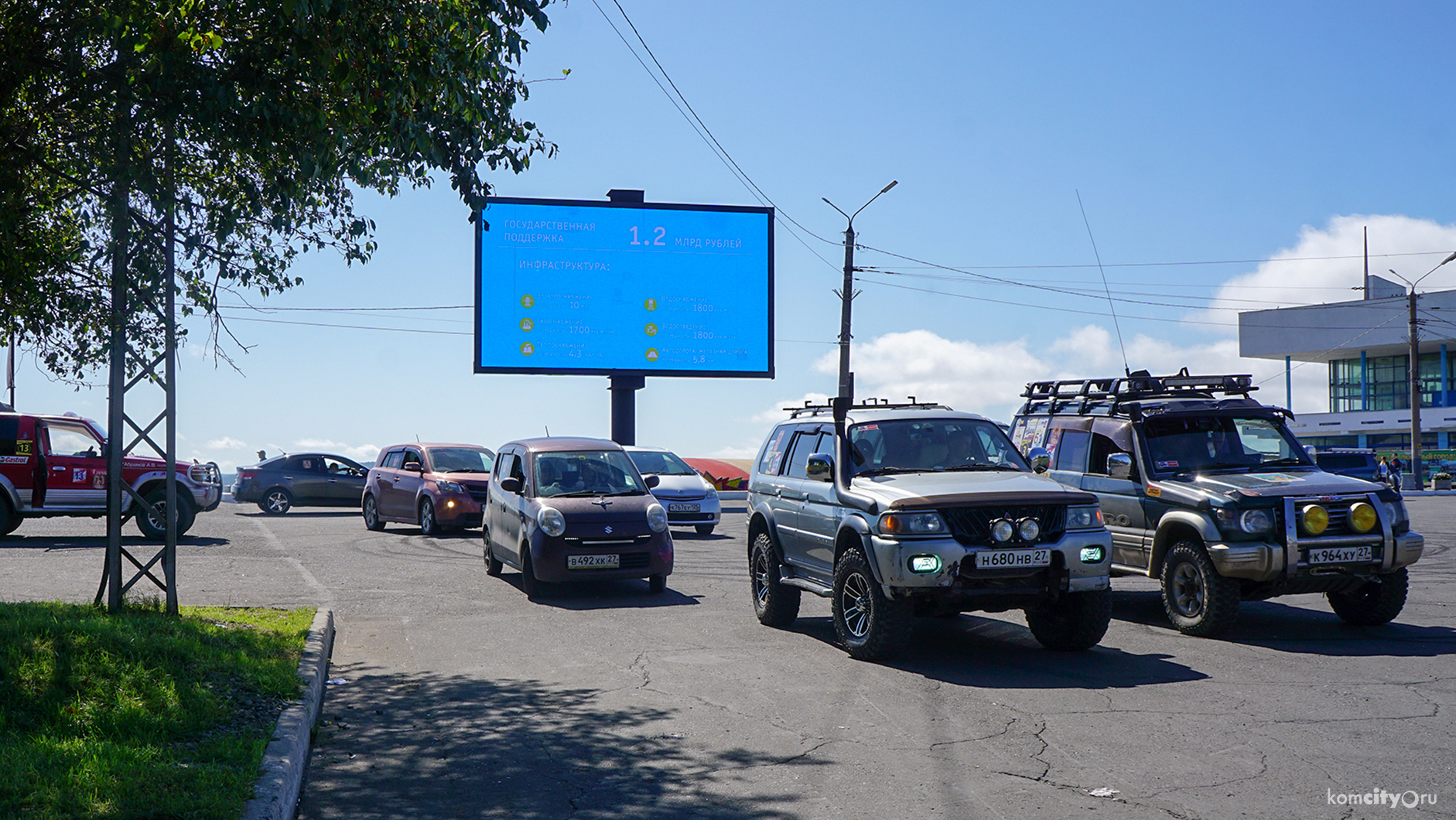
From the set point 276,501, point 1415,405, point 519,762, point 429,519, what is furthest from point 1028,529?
point 1415,405

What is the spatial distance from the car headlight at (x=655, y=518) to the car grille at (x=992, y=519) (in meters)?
5.14

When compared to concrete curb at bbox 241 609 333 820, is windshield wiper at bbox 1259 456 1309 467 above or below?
above

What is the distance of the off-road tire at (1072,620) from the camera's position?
8.80m

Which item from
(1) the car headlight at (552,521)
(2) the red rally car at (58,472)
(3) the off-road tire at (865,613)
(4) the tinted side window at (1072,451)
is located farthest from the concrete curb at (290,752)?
(2) the red rally car at (58,472)

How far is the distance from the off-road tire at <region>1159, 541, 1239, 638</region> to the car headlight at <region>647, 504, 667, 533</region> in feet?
17.6

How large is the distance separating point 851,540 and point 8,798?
231 inches

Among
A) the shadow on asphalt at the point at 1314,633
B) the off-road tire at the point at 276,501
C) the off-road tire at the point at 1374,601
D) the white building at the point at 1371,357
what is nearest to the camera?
the shadow on asphalt at the point at 1314,633

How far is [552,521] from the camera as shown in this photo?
41.8 feet

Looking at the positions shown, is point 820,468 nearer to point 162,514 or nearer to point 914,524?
point 914,524

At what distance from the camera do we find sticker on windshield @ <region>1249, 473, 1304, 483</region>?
983 centimetres

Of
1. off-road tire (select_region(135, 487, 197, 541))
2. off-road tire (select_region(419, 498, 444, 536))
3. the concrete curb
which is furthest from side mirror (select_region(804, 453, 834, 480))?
off-road tire (select_region(419, 498, 444, 536))

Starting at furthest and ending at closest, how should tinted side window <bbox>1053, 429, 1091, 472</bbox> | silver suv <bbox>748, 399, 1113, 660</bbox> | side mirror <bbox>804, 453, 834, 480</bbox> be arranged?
tinted side window <bbox>1053, 429, 1091, 472</bbox>, side mirror <bbox>804, 453, 834, 480</bbox>, silver suv <bbox>748, 399, 1113, 660</bbox>

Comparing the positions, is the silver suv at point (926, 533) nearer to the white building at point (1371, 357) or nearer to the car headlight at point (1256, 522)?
the car headlight at point (1256, 522)

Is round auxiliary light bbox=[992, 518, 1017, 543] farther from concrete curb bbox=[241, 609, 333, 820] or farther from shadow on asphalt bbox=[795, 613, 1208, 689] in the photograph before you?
concrete curb bbox=[241, 609, 333, 820]
